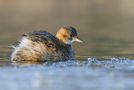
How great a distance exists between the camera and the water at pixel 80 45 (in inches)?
498

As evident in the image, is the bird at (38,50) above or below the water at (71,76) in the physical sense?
above

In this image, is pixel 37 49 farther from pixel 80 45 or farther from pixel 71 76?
pixel 80 45

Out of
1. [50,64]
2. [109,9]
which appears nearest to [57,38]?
[50,64]

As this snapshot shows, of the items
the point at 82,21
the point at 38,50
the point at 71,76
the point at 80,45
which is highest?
the point at 82,21

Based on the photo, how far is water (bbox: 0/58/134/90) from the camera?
12.2m

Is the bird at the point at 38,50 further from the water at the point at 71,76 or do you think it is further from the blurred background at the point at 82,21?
the blurred background at the point at 82,21

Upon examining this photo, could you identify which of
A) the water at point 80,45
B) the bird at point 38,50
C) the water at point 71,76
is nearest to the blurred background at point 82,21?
the water at point 80,45

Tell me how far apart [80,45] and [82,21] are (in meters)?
9.94

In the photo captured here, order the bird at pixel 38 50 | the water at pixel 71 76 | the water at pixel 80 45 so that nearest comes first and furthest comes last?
the water at pixel 71 76 → the water at pixel 80 45 → the bird at pixel 38 50

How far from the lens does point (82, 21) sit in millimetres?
30594

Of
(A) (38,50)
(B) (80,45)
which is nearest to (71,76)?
(A) (38,50)

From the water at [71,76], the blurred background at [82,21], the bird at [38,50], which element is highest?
the blurred background at [82,21]

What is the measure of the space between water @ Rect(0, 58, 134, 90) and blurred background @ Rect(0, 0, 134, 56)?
2.69 metres

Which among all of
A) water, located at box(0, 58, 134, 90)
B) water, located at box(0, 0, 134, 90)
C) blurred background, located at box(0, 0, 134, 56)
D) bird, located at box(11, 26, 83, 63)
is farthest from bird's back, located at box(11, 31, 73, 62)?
blurred background, located at box(0, 0, 134, 56)
